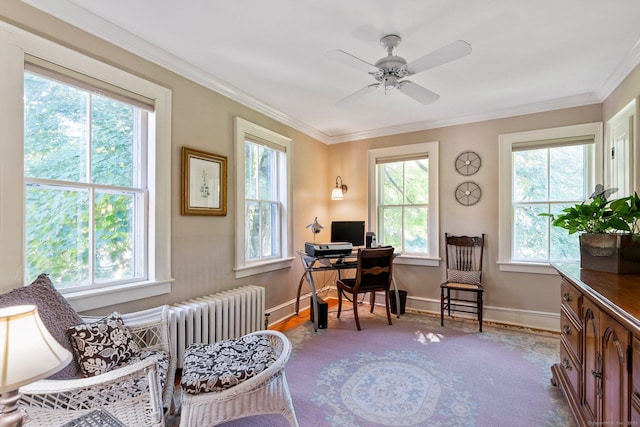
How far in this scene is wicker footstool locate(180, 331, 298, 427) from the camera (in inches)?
59.9

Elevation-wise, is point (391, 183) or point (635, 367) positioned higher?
point (391, 183)

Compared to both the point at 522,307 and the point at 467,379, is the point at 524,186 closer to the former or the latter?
the point at 522,307

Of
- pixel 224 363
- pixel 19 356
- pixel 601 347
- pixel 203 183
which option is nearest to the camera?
pixel 19 356

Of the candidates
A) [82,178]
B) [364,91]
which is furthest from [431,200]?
[82,178]

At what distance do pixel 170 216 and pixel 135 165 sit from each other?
1.50ft

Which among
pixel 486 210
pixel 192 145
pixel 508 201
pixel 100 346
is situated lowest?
pixel 100 346

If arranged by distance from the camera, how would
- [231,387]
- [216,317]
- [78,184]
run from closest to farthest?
[231,387] → [78,184] → [216,317]

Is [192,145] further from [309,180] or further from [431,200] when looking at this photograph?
[431,200]

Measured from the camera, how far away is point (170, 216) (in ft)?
8.04

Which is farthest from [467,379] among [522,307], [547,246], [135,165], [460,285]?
[135,165]

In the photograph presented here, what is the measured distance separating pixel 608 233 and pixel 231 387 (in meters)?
2.39

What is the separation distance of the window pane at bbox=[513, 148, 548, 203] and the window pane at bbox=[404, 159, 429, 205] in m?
1.01

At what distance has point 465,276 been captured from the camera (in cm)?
364

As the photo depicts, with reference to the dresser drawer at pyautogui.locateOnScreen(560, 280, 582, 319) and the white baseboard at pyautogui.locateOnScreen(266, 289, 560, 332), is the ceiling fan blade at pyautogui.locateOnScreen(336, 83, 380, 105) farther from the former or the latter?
the white baseboard at pyautogui.locateOnScreen(266, 289, 560, 332)
